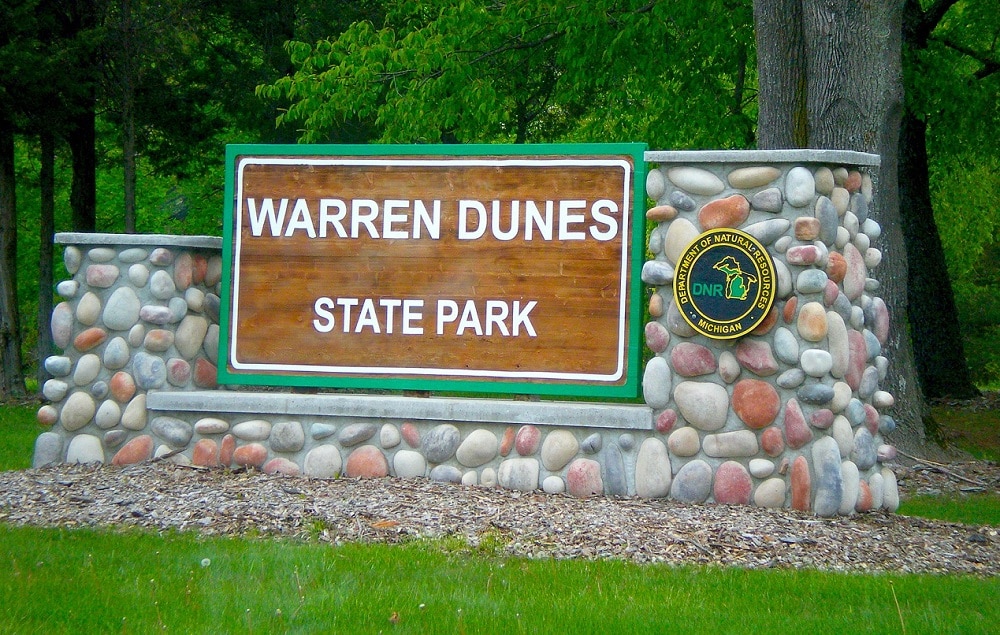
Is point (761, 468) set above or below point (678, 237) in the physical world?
below

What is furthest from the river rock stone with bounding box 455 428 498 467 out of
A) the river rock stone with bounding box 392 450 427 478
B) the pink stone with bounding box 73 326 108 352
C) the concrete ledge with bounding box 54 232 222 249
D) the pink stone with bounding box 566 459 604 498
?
the pink stone with bounding box 73 326 108 352

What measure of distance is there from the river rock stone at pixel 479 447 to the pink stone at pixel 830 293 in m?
2.22

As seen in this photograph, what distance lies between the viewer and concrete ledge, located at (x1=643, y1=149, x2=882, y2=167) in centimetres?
660

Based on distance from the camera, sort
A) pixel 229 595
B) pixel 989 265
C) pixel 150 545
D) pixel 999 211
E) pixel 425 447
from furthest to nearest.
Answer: pixel 989 265 < pixel 999 211 < pixel 425 447 < pixel 150 545 < pixel 229 595

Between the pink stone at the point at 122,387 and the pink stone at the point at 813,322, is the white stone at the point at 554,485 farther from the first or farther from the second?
the pink stone at the point at 122,387

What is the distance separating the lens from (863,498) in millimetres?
6734

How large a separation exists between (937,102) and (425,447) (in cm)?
1109

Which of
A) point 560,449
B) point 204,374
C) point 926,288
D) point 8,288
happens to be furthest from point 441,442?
point 8,288

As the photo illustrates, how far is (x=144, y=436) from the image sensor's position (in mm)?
7621

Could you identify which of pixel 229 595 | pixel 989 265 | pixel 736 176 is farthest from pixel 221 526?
pixel 989 265

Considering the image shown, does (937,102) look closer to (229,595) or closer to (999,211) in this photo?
(999,211)

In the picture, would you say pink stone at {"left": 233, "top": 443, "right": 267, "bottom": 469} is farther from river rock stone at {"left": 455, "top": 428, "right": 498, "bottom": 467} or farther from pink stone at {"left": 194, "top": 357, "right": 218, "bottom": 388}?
river rock stone at {"left": 455, "top": 428, "right": 498, "bottom": 467}

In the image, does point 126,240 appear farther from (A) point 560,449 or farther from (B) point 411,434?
(A) point 560,449

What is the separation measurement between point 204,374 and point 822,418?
4.26 meters
